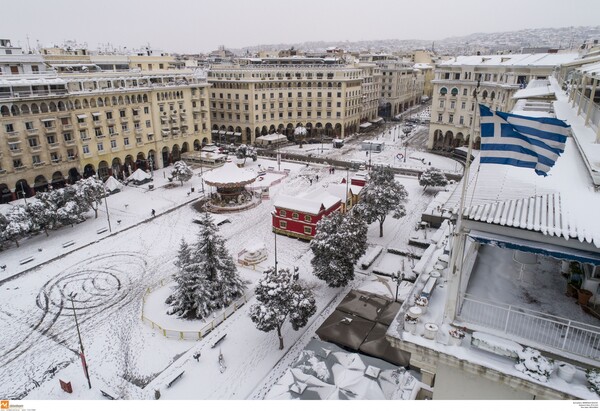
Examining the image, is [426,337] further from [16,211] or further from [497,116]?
[16,211]

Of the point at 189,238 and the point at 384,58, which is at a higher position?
the point at 384,58

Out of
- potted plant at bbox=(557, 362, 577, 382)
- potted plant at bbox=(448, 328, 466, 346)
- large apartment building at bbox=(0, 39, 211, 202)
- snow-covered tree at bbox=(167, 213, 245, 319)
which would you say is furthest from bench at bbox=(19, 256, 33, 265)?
potted plant at bbox=(557, 362, 577, 382)

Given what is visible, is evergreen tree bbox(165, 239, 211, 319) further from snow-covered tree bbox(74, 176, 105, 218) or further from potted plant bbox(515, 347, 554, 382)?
potted plant bbox(515, 347, 554, 382)

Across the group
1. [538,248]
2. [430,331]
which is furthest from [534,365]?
[538,248]

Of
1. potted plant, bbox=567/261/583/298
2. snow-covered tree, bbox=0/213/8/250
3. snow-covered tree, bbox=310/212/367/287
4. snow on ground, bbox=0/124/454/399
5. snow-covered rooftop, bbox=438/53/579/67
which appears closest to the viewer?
potted plant, bbox=567/261/583/298

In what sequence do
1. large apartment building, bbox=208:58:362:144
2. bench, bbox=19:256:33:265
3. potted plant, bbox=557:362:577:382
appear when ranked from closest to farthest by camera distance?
potted plant, bbox=557:362:577:382 < bench, bbox=19:256:33:265 < large apartment building, bbox=208:58:362:144

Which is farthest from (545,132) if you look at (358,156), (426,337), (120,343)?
(358,156)

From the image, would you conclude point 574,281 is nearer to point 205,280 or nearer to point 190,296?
point 205,280
